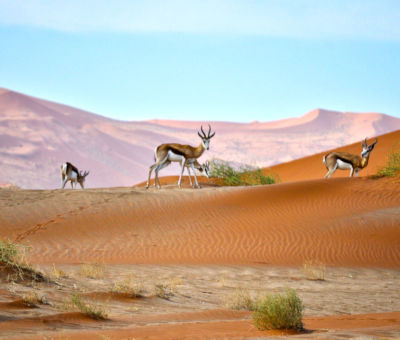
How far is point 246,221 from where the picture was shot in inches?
846

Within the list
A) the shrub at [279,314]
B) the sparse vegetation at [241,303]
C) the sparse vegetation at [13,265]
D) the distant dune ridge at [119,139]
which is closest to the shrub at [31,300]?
the sparse vegetation at [13,265]

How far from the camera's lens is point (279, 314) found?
7.41 meters

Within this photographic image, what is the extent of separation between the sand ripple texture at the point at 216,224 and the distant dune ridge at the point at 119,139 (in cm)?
7430

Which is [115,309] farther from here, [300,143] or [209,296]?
[300,143]

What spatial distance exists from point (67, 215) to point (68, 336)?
15.0 metres

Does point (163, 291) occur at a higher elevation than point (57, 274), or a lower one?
lower

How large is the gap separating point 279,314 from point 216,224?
13.8m

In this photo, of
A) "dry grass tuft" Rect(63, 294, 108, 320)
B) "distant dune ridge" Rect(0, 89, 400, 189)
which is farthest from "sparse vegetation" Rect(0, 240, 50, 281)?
"distant dune ridge" Rect(0, 89, 400, 189)

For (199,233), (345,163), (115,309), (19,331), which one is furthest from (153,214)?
(19,331)

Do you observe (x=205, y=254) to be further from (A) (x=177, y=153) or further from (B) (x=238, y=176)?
(B) (x=238, y=176)

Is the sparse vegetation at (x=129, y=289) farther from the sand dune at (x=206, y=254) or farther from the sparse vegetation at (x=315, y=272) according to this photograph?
the sparse vegetation at (x=315, y=272)

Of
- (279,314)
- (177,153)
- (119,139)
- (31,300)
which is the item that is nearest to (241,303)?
(279,314)

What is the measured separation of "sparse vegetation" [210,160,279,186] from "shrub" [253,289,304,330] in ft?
88.0

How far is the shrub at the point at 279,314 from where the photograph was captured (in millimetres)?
7395
